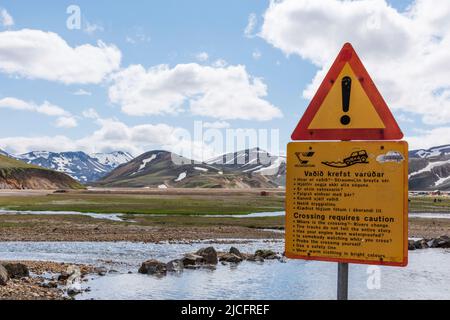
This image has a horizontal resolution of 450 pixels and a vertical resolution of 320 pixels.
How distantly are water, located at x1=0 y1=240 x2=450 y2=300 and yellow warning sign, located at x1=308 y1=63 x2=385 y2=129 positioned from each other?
18699mm

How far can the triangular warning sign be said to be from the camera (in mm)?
5805

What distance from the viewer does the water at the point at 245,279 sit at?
80.7ft

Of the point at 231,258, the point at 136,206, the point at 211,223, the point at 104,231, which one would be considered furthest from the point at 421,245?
the point at 136,206

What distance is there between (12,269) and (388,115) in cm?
2448

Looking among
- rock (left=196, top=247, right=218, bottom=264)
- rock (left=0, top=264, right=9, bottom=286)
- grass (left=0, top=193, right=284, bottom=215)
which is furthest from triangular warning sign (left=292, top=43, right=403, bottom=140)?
grass (left=0, top=193, right=284, bottom=215)

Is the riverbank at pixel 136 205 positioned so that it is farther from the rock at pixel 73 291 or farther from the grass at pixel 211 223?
the rock at pixel 73 291

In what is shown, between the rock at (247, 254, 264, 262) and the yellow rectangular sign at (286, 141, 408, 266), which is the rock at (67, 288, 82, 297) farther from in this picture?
the yellow rectangular sign at (286, 141, 408, 266)

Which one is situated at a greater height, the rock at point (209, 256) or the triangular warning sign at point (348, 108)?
the triangular warning sign at point (348, 108)

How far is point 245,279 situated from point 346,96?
24.2 meters

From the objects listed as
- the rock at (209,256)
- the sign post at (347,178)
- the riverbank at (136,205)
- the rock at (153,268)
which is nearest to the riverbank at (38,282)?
the rock at (153,268)

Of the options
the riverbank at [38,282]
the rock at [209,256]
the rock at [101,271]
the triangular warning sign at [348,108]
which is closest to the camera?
the triangular warning sign at [348,108]

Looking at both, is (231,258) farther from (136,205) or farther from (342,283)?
(136,205)
